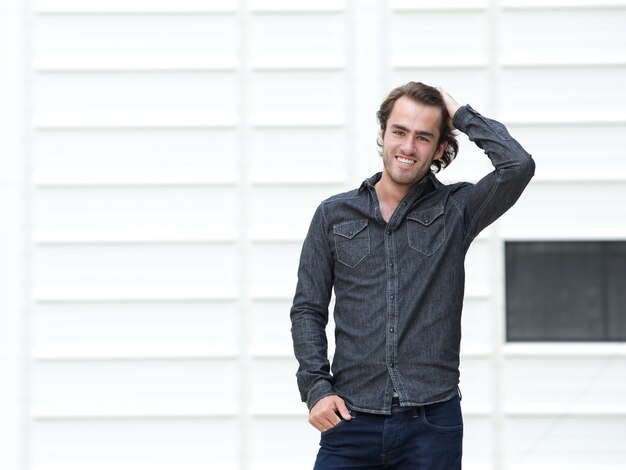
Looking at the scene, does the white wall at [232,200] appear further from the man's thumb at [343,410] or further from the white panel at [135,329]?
the man's thumb at [343,410]

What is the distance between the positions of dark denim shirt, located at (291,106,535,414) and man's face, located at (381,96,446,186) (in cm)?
6

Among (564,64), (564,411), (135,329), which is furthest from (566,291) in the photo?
(135,329)

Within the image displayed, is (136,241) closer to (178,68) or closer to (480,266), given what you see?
(178,68)

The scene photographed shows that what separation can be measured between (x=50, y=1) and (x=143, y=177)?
942mm

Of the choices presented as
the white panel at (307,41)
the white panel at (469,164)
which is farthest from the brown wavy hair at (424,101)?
the white panel at (307,41)

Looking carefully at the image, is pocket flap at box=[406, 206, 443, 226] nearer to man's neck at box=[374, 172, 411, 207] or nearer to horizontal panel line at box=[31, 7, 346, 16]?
man's neck at box=[374, 172, 411, 207]

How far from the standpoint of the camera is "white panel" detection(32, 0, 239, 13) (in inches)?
198

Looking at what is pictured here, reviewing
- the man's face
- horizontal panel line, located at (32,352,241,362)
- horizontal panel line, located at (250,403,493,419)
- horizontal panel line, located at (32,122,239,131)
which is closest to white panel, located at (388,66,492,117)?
horizontal panel line, located at (32,122,239,131)

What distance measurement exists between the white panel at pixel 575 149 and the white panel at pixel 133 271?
1483 millimetres

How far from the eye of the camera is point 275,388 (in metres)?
5.02

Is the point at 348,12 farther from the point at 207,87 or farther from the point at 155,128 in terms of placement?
the point at 155,128

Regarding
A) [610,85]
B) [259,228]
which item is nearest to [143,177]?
[259,228]

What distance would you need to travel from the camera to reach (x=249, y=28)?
5.04 meters

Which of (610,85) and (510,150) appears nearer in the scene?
(510,150)
